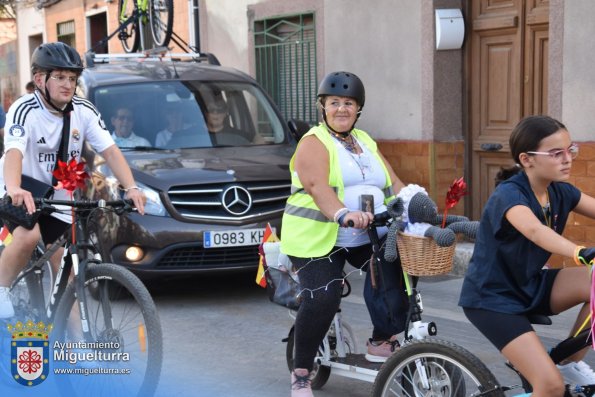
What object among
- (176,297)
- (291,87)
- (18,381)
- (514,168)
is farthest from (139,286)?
(291,87)

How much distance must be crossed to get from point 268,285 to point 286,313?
2443 mm

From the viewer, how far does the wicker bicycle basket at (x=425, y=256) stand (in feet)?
14.0

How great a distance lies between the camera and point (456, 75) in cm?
1001

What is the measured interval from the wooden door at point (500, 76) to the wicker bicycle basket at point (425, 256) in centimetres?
513

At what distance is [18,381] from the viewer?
548 centimetres

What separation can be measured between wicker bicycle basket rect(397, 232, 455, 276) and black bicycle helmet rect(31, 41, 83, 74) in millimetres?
2058

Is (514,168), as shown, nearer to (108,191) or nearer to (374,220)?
(374,220)

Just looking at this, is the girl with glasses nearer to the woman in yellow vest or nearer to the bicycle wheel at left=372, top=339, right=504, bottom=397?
the bicycle wheel at left=372, top=339, right=504, bottom=397

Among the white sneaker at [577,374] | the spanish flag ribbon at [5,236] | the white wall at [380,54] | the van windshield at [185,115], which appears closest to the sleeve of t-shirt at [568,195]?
the white sneaker at [577,374]

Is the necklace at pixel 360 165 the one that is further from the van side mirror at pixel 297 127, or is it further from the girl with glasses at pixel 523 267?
the van side mirror at pixel 297 127

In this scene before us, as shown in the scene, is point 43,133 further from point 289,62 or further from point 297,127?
point 289,62

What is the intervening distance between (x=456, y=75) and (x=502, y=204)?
6302 mm

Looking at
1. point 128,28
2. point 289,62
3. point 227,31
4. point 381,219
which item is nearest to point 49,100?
point 381,219

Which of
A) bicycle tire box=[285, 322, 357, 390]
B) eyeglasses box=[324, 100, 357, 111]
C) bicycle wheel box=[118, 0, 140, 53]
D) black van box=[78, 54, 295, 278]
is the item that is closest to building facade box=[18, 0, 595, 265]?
black van box=[78, 54, 295, 278]
